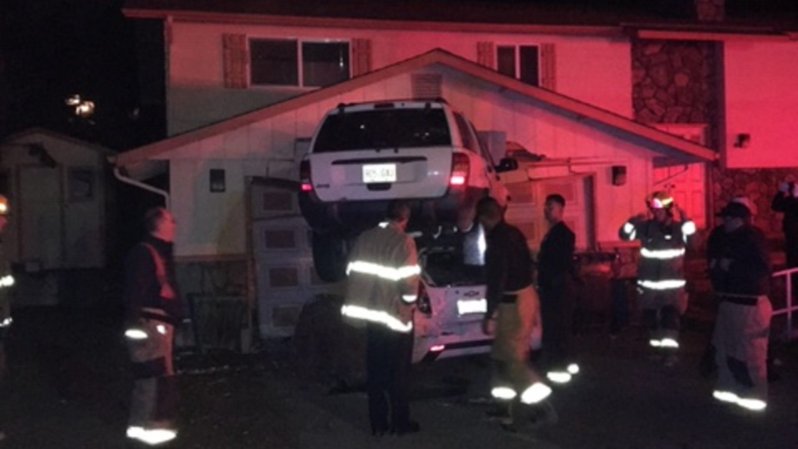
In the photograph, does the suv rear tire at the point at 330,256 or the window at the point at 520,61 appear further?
the window at the point at 520,61

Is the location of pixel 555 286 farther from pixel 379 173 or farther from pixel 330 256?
pixel 330 256

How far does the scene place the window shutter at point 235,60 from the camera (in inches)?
736

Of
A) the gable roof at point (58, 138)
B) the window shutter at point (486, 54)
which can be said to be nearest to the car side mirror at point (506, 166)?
the window shutter at point (486, 54)

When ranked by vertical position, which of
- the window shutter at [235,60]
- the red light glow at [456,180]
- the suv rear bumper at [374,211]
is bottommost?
the suv rear bumper at [374,211]

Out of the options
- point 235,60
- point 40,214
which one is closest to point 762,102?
point 235,60

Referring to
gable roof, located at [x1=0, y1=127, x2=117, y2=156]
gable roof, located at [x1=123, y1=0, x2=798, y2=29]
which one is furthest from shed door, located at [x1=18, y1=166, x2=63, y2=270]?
gable roof, located at [x1=123, y1=0, x2=798, y2=29]

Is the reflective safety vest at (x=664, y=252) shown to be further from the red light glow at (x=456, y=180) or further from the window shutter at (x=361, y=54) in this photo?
the window shutter at (x=361, y=54)

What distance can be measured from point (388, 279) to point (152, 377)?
2.00m

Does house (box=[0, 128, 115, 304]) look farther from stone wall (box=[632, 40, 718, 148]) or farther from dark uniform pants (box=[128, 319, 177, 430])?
dark uniform pants (box=[128, 319, 177, 430])

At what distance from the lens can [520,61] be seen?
2053 centimetres

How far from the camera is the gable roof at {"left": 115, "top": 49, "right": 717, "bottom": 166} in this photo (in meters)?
15.1

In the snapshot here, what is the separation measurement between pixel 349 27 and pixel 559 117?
4315mm

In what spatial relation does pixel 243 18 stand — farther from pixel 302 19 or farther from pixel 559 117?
pixel 559 117

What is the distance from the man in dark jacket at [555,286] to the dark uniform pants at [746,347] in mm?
1601
